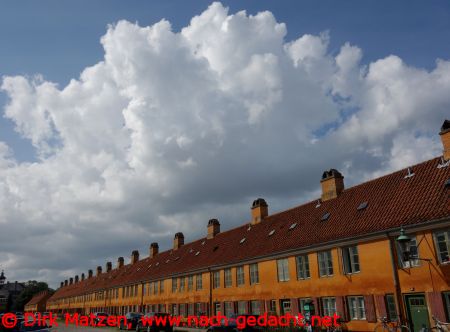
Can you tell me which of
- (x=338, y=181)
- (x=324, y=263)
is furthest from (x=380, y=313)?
(x=338, y=181)

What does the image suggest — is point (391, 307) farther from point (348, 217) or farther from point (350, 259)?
point (348, 217)

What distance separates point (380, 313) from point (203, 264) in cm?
2196

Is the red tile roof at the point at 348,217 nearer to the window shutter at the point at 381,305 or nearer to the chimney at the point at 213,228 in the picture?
the window shutter at the point at 381,305

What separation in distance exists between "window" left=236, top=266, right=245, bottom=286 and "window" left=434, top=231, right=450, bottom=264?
17934 millimetres

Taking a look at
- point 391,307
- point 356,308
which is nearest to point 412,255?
point 391,307

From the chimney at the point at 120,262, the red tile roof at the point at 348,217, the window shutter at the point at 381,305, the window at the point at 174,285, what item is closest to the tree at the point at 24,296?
the chimney at the point at 120,262

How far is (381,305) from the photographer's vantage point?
2305 cm

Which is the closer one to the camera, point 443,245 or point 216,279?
point 443,245

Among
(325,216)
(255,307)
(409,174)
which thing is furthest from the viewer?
(255,307)

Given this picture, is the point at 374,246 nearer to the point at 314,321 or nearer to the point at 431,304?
the point at 431,304

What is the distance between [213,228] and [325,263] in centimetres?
2501

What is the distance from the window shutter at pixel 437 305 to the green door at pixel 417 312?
0.52 m

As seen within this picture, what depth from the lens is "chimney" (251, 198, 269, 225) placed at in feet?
138

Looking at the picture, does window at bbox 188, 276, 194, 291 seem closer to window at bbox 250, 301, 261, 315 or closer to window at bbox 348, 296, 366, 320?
window at bbox 250, 301, 261, 315
